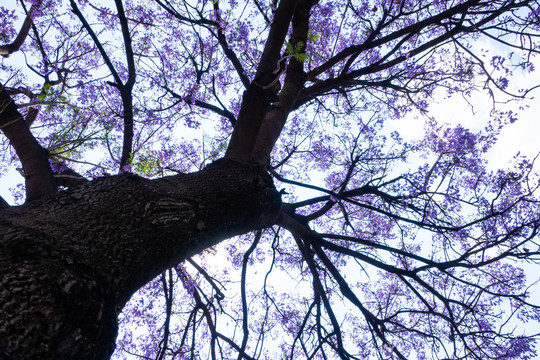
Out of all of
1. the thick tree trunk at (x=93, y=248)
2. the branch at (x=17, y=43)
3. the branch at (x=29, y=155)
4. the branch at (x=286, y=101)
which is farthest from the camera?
the branch at (x=17, y=43)

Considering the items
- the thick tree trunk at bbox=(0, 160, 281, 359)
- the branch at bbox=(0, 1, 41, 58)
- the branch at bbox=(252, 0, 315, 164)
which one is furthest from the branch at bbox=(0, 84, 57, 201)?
the branch at bbox=(0, 1, 41, 58)

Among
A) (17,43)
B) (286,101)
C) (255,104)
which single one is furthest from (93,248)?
(17,43)

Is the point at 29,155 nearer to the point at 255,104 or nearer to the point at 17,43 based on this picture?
the point at 255,104

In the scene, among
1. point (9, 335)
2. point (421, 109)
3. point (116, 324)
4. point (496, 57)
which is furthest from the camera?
point (421, 109)

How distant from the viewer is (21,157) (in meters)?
2.28

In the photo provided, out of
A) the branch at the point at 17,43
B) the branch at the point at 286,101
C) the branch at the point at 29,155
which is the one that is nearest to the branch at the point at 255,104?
the branch at the point at 286,101

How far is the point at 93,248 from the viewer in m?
1.34

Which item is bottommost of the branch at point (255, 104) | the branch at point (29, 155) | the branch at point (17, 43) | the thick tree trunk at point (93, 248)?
the thick tree trunk at point (93, 248)

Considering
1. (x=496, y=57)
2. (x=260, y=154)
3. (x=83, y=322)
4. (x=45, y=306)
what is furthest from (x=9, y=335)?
(x=496, y=57)

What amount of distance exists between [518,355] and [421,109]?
360 centimetres

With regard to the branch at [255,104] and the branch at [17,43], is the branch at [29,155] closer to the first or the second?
the branch at [255,104]

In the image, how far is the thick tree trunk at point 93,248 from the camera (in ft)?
3.39

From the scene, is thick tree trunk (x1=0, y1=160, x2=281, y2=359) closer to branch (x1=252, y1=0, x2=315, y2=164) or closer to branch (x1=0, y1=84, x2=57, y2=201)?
branch (x1=0, y1=84, x2=57, y2=201)

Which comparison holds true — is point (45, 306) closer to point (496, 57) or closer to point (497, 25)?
point (497, 25)
